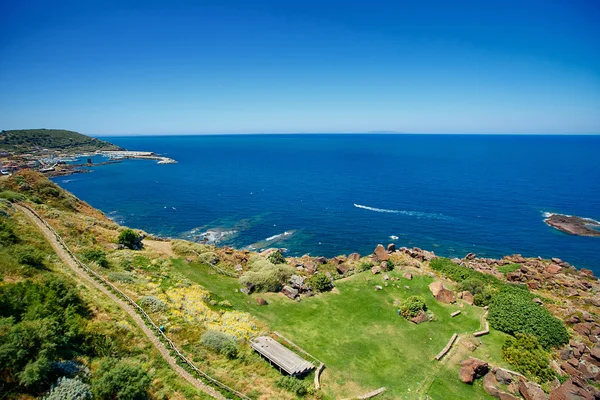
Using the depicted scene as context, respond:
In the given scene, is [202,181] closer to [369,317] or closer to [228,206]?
[228,206]

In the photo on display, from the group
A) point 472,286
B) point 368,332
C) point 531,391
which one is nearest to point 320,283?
point 368,332

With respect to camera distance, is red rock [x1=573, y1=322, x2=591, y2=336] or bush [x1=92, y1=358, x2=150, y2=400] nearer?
bush [x1=92, y1=358, x2=150, y2=400]

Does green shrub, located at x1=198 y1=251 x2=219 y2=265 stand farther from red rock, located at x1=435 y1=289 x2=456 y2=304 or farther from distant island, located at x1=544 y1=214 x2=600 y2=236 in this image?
distant island, located at x1=544 y1=214 x2=600 y2=236

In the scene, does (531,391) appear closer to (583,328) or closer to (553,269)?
(583,328)

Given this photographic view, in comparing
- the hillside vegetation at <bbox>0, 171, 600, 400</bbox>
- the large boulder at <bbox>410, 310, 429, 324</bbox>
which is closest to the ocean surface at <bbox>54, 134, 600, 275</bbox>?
the hillside vegetation at <bbox>0, 171, 600, 400</bbox>

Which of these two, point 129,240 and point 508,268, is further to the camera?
point 508,268

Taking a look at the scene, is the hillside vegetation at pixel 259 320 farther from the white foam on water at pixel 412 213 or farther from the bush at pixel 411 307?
the white foam on water at pixel 412 213

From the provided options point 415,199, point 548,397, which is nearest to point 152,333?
point 548,397
